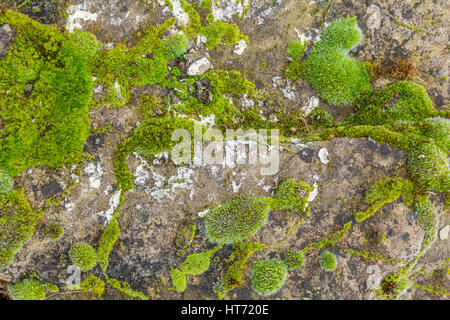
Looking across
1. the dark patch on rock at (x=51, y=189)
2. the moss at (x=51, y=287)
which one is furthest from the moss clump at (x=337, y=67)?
the moss at (x=51, y=287)

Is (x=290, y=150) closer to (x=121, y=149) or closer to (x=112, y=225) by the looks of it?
(x=121, y=149)

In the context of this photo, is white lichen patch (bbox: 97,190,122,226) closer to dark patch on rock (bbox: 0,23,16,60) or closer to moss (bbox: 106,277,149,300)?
moss (bbox: 106,277,149,300)

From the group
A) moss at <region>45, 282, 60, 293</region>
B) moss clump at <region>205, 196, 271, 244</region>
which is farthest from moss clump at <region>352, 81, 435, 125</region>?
moss at <region>45, 282, 60, 293</region>

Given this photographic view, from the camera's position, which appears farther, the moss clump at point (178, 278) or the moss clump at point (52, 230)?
the moss clump at point (178, 278)

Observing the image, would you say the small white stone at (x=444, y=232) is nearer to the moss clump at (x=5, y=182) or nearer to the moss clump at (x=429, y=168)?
the moss clump at (x=429, y=168)

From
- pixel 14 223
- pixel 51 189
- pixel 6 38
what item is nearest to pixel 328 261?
pixel 51 189

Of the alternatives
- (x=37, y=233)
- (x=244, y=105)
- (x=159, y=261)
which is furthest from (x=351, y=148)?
(x=37, y=233)

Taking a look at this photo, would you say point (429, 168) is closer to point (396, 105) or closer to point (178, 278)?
point (396, 105)
